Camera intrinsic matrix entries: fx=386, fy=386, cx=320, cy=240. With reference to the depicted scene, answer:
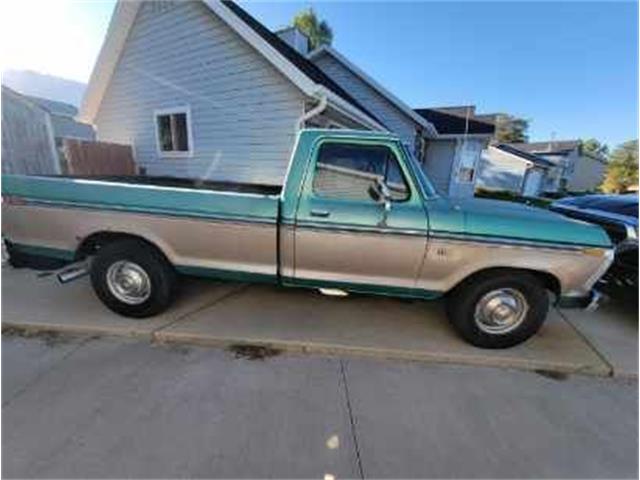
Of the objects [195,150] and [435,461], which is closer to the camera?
[435,461]

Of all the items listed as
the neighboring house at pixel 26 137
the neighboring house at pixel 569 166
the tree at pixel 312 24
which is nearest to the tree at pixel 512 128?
the neighboring house at pixel 569 166

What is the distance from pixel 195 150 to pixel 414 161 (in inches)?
292

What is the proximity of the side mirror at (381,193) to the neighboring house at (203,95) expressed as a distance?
4.85 meters

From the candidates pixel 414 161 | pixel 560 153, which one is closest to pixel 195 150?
pixel 414 161

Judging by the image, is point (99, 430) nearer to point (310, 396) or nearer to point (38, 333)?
point (310, 396)

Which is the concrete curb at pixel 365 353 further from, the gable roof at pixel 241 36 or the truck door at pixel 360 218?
the gable roof at pixel 241 36

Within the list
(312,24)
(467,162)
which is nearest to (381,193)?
(467,162)

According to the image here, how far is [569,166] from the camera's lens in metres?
46.0

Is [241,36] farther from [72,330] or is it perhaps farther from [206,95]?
[72,330]

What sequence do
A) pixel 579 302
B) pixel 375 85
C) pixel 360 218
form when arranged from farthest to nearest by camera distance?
pixel 375 85
pixel 579 302
pixel 360 218

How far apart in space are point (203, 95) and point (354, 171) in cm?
717

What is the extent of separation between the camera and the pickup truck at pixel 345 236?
3.49m

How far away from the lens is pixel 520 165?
3397 cm

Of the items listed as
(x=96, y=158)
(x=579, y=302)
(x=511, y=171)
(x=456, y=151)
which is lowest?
(x=511, y=171)
